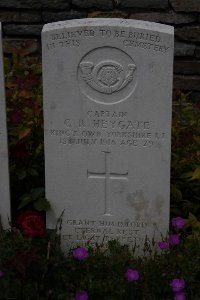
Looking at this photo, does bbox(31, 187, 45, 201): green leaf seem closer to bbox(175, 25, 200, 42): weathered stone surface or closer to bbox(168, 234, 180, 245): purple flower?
bbox(168, 234, 180, 245): purple flower

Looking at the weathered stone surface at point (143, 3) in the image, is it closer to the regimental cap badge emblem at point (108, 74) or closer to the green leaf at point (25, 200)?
the regimental cap badge emblem at point (108, 74)

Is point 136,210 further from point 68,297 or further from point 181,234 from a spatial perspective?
point 68,297

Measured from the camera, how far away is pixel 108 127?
342cm

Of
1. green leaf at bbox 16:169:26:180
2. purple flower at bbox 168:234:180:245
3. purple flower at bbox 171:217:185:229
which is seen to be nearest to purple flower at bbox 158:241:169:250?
purple flower at bbox 168:234:180:245

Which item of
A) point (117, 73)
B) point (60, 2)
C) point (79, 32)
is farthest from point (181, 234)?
point (60, 2)

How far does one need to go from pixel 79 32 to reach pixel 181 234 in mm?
1429

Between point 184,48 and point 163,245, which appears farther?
point 184,48

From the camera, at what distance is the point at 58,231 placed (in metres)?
3.66

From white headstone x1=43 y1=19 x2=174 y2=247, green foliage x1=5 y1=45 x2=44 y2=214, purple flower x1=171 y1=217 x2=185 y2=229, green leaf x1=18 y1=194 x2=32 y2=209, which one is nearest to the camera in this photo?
white headstone x1=43 y1=19 x2=174 y2=247

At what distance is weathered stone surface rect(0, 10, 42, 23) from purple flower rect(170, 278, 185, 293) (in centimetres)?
339

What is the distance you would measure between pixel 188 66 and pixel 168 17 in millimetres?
508

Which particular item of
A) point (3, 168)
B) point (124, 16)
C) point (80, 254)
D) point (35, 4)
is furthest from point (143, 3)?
point (80, 254)

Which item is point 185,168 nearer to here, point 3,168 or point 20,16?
Result: point 3,168

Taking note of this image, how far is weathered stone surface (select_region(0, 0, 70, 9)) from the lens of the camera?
5.64 m
